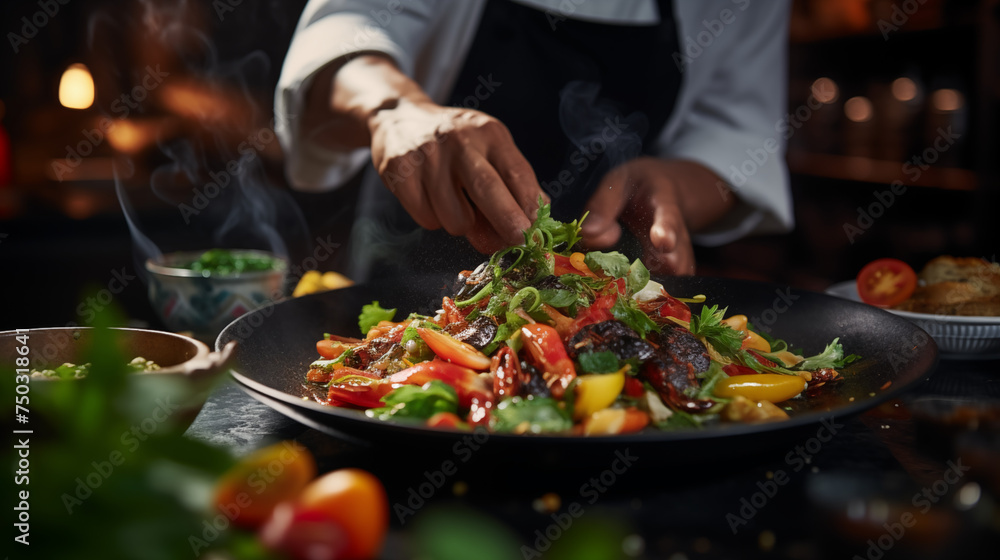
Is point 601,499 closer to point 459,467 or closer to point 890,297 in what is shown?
point 459,467

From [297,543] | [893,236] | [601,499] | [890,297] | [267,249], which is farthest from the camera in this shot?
[267,249]

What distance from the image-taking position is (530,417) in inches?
43.9

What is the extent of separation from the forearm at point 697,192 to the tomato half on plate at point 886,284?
93cm

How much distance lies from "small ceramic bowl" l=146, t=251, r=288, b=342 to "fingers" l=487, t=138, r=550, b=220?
2.54 ft

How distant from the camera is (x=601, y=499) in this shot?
1078 mm

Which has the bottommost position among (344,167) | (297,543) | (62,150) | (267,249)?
(267,249)

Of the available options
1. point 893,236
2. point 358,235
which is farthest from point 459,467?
point 893,236

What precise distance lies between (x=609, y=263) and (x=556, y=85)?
62.4 inches

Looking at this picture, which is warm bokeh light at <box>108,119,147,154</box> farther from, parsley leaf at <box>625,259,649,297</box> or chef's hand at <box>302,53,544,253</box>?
parsley leaf at <box>625,259,649,297</box>

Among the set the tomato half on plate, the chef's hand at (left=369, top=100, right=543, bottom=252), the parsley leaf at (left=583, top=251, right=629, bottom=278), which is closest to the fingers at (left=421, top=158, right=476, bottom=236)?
the chef's hand at (left=369, top=100, right=543, bottom=252)

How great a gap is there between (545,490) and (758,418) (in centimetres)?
40

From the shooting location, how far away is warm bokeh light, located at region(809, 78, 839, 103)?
5.05 meters

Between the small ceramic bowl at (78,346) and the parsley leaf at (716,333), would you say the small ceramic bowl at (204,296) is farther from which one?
the parsley leaf at (716,333)

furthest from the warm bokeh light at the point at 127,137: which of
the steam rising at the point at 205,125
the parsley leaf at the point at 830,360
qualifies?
the parsley leaf at the point at 830,360
